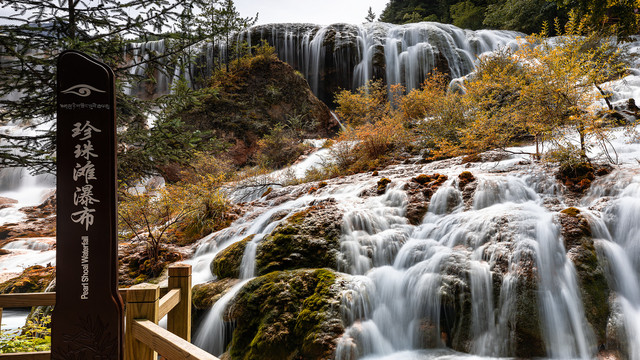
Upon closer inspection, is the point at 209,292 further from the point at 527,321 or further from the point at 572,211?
the point at 572,211

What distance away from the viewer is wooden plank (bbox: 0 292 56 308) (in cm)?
221

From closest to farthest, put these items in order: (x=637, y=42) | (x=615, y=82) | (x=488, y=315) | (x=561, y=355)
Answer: (x=561, y=355) < (x=488, y=315) < (x=615, y=82) < (x=637, y=42)

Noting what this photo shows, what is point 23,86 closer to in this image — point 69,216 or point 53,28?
point 53,28

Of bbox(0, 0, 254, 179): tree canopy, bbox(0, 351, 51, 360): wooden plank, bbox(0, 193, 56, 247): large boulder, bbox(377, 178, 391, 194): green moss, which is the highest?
bbox(0, 0, 254, 179): tree canopy

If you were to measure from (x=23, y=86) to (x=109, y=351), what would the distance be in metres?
3.33

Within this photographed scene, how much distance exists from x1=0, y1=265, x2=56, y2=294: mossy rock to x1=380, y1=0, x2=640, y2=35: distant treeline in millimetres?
12659

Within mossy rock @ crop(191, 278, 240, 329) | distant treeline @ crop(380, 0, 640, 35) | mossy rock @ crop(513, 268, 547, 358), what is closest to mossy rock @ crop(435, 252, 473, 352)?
mossy rock @ crop(513, 268, 547, 358)

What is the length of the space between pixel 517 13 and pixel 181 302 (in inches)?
914

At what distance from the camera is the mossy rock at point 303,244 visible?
430 centimetres

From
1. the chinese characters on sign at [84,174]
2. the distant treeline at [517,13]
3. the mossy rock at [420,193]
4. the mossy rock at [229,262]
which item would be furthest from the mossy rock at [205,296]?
the distant treeline at [517,13]

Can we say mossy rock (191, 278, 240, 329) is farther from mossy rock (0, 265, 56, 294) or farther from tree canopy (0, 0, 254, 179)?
mossy rock (0, 265, 56, 294)

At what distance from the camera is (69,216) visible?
1.50 meters

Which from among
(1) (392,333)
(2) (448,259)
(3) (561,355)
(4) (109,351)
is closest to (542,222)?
(2) (448,259)

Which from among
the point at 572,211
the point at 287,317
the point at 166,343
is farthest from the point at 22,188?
the point at 572,211
